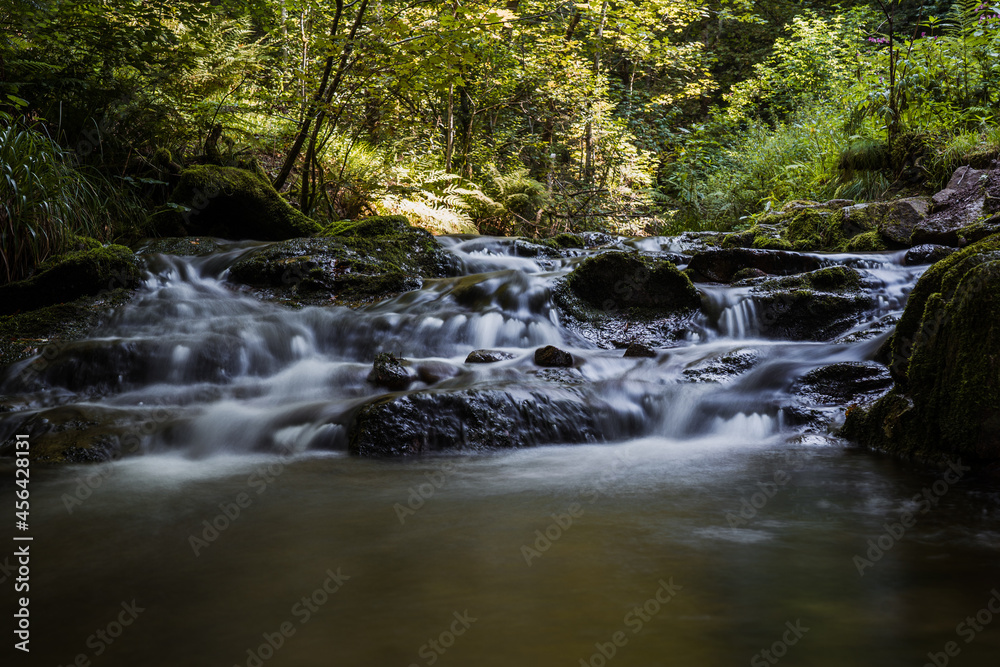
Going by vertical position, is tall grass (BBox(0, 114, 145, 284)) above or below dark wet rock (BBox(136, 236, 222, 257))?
above

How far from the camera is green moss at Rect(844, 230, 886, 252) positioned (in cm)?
805

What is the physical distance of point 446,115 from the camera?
13164 millimetres

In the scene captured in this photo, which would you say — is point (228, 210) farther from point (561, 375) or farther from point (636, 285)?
point (561, 375)

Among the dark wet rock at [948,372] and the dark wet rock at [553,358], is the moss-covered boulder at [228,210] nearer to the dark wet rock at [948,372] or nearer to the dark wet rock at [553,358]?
the dark wet rock at [553,358]

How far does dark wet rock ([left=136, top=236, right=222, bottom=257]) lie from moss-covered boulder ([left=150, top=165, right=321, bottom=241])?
411 millimetres

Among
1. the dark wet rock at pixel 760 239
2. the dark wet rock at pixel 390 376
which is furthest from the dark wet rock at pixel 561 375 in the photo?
the dark wet rock at pixel 760 239

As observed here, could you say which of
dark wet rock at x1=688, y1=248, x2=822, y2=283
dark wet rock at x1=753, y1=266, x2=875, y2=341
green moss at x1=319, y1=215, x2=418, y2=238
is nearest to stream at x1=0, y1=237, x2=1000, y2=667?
dark wet rock at x1=753, y1=266, x2=875, y2=341

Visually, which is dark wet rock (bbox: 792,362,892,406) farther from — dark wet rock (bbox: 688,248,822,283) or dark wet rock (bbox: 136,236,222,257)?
dark wet rock (bbox: 136,236,222,257)

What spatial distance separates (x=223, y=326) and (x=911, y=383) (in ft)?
16.9

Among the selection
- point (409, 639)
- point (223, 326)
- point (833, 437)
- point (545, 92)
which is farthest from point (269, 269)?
point (545, 92)

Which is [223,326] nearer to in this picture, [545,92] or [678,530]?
[678,530]

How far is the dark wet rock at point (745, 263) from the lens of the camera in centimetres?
731

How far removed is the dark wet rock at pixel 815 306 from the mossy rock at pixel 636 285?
675mm

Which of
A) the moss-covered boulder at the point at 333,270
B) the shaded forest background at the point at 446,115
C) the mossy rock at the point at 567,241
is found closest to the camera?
the moss-covered boulder at the point at 333,270
